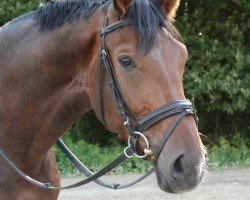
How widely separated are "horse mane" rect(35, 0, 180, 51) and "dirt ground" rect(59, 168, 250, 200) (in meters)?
4.60

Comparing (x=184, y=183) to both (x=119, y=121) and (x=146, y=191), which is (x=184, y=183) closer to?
(x=119, y=121)

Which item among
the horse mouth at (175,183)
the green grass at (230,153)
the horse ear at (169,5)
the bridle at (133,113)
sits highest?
the horse ear at (169,5)

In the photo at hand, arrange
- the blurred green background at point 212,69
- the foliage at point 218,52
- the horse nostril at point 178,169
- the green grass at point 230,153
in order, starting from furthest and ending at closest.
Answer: the foliage at point 218,52
the blurred green background at point 212,69
the green grass at point 230,153
the horse nostril at point 178,169

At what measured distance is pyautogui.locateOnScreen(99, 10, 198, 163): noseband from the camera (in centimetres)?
254

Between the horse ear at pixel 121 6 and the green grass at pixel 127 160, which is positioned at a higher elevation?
→ the horse ear at pixel 121 6

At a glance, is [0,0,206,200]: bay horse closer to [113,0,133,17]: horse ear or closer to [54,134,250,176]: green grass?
[113,0,133,17]: horse ear

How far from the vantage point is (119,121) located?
2842mm

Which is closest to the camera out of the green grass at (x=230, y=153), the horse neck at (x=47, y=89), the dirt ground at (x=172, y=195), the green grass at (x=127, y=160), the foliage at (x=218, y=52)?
the horse neck at (x=47, y=89)

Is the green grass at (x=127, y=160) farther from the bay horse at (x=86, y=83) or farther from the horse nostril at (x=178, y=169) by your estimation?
the horse nostril at (x=178, y=169)

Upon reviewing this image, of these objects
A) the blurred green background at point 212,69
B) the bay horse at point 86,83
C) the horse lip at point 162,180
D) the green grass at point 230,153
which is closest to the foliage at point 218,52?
the blurred green background at point 212,69

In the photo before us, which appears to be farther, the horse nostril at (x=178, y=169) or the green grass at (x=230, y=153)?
the green grass at (x=230, y=153)

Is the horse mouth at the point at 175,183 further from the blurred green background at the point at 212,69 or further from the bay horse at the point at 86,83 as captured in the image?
the blurred green background at the point at 212,69

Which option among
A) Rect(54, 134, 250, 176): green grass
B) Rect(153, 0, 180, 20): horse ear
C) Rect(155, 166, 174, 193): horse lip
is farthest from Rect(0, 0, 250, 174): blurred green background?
Rect(155, 166, 174, 193): horse lip

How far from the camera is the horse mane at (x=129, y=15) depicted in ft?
8.85
